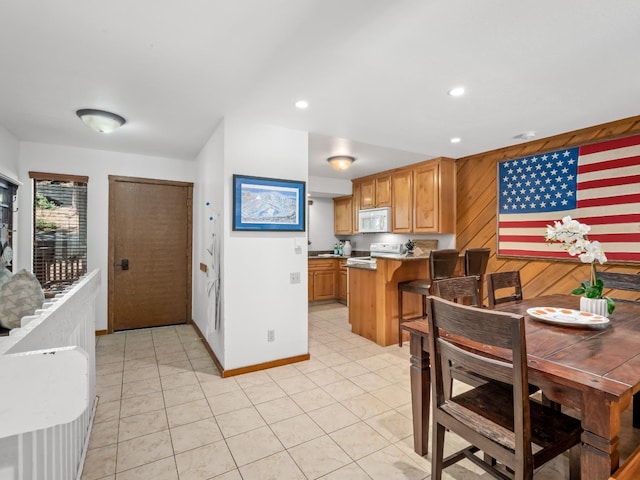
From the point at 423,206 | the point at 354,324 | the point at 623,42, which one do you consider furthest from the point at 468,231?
the point at 623,42

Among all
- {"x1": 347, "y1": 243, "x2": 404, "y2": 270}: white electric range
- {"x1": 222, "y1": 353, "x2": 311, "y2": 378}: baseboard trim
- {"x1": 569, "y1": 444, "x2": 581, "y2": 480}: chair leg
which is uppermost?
{"x1": 347, "y1": 243, "x2": 404, "y2": 270}: white electric range

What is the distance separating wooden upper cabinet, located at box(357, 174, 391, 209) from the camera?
540 cm

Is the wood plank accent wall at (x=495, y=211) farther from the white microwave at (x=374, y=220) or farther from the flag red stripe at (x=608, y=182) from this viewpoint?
the white microwave at (x=374, y=220)

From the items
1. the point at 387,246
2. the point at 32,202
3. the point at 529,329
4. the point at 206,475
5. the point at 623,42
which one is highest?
the point at 623,42

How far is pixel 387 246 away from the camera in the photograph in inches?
209

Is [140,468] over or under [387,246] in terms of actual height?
under

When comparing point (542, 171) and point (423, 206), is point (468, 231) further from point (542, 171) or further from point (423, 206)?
point (542, 171)

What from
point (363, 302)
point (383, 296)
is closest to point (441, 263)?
point (383, 296)

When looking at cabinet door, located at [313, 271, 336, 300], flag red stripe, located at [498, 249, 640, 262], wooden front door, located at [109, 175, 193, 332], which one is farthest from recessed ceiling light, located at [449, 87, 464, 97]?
cabinet door, located at [313, 271, 336, 300]

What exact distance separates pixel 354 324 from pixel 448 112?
281cm

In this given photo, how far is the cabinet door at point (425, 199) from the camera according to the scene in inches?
180

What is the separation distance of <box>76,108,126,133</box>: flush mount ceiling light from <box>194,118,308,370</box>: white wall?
0.91 meters

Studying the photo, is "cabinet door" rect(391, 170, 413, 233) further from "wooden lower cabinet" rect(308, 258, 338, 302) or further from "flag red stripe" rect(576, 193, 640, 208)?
"flag red stripe" rect(576, 193, 640, 208)

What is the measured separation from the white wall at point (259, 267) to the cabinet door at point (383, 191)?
2304 millimetres
